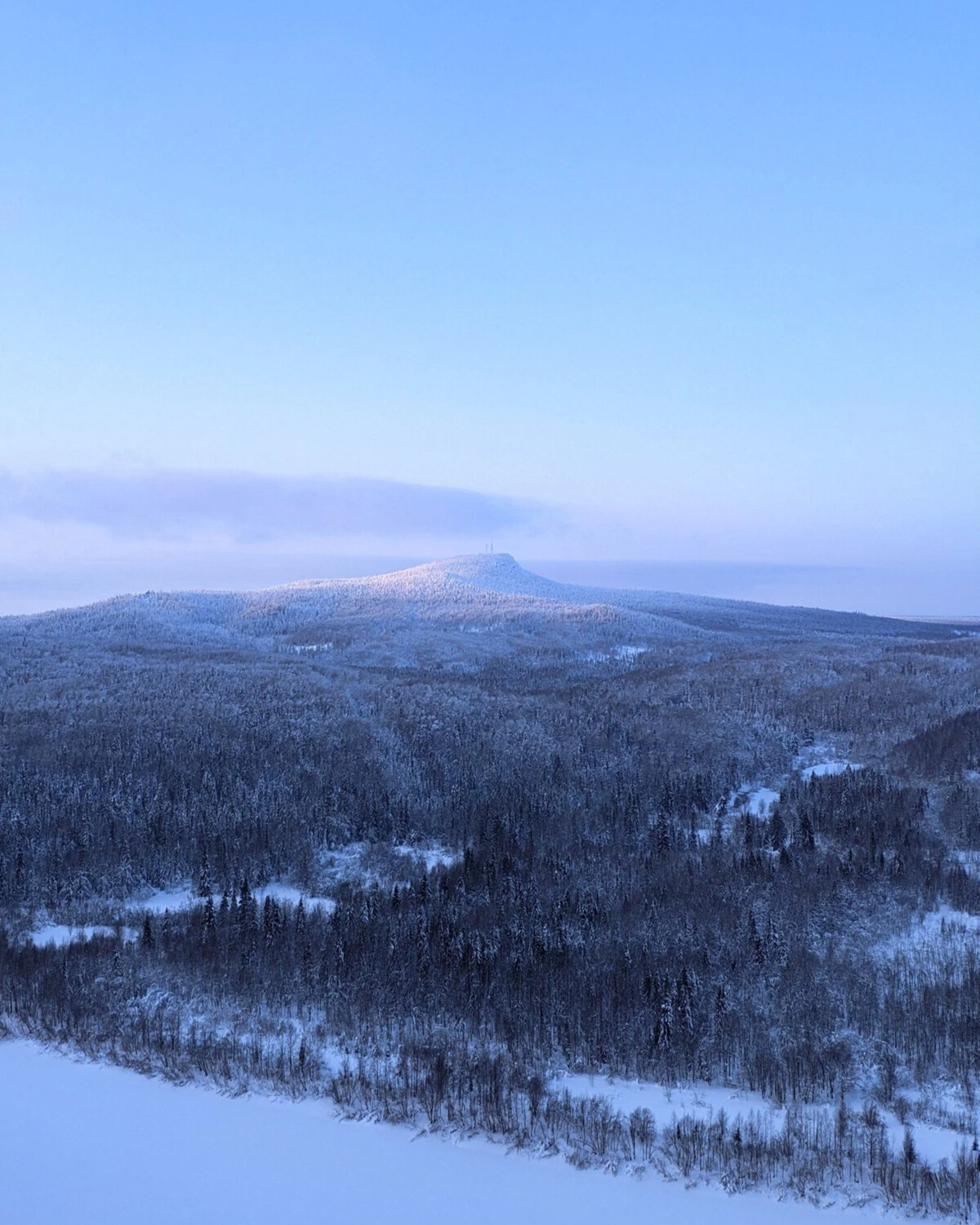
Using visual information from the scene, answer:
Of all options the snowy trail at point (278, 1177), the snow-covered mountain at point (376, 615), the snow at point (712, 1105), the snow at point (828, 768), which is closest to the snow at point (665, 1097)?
the snow at point (712, 1105)

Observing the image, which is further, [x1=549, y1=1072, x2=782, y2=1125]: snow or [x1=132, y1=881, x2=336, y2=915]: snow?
[x1=132, y1=881, x2=336, y2=915]: snow

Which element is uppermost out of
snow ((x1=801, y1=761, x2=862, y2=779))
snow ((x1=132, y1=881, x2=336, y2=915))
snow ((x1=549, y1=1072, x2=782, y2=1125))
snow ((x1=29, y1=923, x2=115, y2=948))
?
snow ((x1=549, y1=1072, x2=782, y2=1125))

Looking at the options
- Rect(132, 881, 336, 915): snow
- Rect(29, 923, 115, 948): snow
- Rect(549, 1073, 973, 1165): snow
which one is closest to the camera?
Rect(549, 1073, 973, 1165): snow

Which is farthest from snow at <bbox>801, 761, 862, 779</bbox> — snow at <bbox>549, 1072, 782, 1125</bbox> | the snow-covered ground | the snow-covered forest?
the snow-covered ground

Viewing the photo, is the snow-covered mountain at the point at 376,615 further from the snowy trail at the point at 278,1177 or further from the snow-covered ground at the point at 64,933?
the snowy trail at the point at 278,1177

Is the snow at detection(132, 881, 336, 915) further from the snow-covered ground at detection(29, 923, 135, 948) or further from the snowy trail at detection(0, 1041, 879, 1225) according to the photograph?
the snowy trail at detection(0, 1041, 879, 1225)

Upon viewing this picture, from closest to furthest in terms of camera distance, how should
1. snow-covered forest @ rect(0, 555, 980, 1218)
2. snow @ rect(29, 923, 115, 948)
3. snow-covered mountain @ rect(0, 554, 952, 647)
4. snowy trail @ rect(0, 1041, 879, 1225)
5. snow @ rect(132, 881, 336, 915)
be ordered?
snowy trail @ rect(0, 1041, 879, 1225), snow-covered forest @ rect(0, 555, 980, 1218), snow @ rect(29, 923, 115, 948), snow @ rect(132, 881, 336, 915), snow-covered mountain @ rect(0, 554, 952, 647)

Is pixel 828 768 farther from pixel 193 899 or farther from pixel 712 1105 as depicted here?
pixel 712 1105
